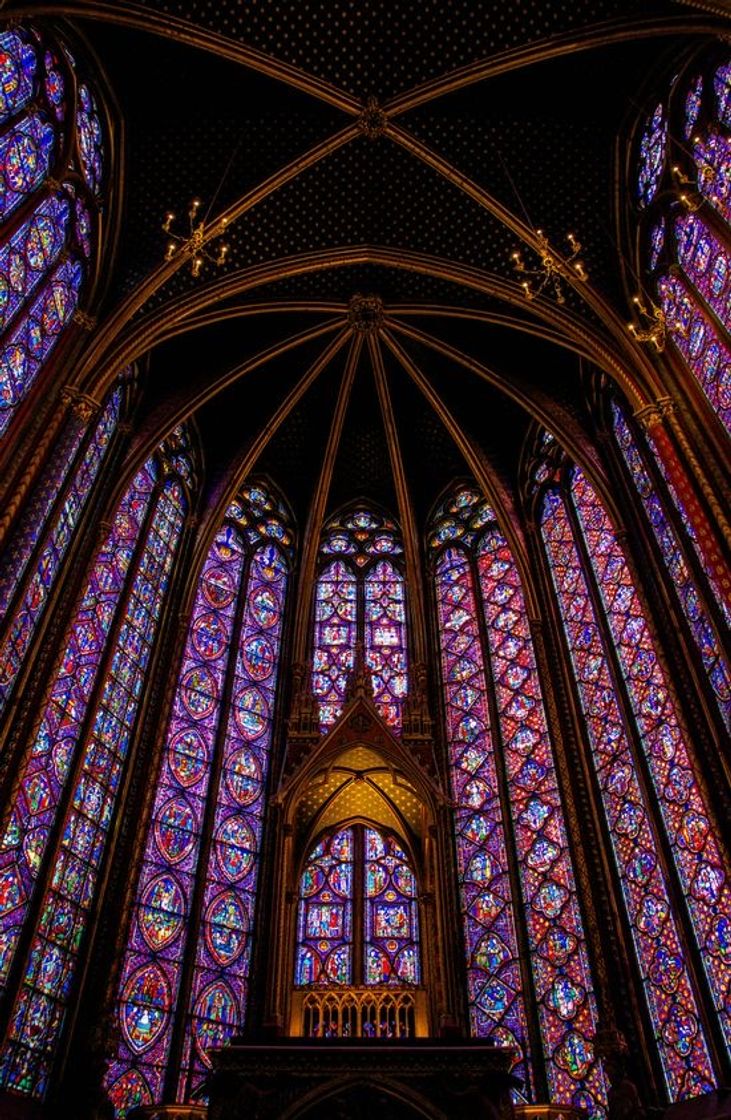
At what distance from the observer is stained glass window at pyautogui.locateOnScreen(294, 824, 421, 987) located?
11.9m

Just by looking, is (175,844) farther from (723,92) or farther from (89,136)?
(723,92)

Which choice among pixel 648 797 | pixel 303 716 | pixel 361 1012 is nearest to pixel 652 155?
pixel 648 797

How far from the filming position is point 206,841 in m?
12.8

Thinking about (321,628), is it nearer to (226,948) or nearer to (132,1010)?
(226,948)

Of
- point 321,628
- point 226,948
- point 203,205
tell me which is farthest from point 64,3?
point 226,948

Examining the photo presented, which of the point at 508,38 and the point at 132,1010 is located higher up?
the point at 508,38

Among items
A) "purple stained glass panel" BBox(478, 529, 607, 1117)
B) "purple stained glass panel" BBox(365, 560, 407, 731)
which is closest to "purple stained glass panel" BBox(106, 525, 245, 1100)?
"purple stained glass panel" BBox(365, 560, 407, 731)

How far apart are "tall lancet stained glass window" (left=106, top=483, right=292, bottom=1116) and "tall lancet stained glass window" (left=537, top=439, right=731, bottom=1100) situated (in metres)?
4.90

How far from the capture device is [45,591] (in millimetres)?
11219

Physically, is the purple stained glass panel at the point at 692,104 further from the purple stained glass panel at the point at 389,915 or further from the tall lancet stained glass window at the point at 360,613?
the purple stained glass panel at the point at 389,915

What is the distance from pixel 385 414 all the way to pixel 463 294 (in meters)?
2.64

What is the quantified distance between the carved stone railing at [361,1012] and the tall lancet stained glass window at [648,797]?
259cm

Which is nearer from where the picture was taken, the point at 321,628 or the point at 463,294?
the point at 463,294

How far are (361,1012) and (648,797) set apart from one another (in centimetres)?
414
